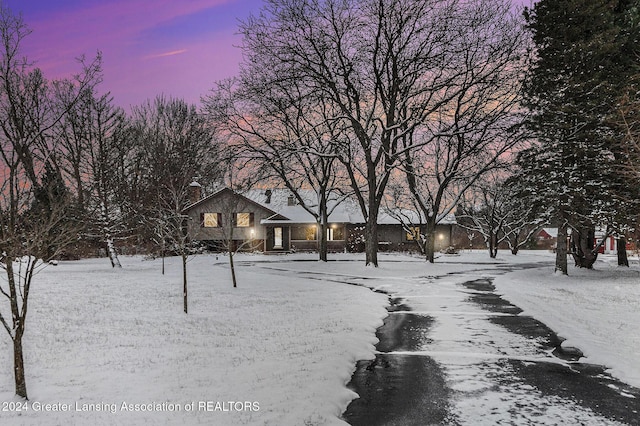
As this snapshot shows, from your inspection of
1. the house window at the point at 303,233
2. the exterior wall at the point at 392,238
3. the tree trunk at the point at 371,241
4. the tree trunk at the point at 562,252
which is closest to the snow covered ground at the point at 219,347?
the tree trunk at the point at 562,252

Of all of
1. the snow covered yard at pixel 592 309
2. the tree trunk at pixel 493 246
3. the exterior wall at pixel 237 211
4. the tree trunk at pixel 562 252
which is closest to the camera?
the snow covered yard at pixel 592 309

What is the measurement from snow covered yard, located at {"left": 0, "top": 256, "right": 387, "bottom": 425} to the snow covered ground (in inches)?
1.0

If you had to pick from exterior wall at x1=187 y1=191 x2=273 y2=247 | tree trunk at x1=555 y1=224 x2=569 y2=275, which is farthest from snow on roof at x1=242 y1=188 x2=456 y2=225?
tree trunk at x1=555 y1=224 x2=569 y2=275

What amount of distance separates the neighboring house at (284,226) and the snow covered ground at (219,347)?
3035 centimetres

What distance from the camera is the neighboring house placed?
49.5m

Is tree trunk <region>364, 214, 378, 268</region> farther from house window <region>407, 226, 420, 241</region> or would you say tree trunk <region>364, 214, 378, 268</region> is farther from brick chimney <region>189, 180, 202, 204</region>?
brick chimney <region>189, 180, 202, 204</region>

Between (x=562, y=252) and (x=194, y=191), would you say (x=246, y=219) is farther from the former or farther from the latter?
(x=562, y=252)

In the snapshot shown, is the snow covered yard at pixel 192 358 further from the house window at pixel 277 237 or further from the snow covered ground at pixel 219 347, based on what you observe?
the house window at pixel 277 237

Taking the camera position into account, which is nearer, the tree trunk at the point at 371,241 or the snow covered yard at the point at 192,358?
the snow covered yard at the point at 192,358

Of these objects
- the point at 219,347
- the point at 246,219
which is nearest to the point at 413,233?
the point at 246,219

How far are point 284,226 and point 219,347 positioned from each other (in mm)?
43033

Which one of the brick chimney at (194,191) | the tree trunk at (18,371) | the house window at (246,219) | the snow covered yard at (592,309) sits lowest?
the snow covered yard at (592,309)

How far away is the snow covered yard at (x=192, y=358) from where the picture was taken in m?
5.94

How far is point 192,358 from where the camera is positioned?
27.7 ft
